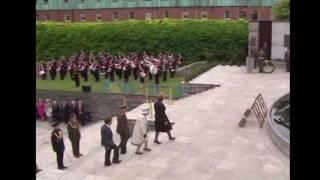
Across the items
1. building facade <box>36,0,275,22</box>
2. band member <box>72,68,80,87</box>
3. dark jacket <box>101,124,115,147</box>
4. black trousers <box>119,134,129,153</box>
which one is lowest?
black trousers <box>119,134,129,153</box>

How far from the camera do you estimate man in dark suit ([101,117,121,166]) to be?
12164 millimetres

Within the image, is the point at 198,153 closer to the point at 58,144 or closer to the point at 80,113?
the point at 58,144

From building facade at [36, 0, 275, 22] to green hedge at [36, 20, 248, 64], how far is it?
1421 centimetres

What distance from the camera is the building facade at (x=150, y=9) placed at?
1953 inches

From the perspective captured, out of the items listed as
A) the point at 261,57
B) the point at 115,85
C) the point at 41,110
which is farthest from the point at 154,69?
the point at 41,110

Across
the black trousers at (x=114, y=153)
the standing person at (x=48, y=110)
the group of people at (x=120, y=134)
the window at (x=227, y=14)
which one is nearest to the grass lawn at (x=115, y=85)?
the standing person at (x=48, y=110)

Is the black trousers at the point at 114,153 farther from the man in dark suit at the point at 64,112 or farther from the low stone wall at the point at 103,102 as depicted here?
the low stone wall at the point at 103,102

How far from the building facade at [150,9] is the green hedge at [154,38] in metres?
14.2

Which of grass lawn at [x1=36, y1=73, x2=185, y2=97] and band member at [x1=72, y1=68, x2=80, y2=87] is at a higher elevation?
band member at [x1=72, y1=68, x2=80, y2=87]

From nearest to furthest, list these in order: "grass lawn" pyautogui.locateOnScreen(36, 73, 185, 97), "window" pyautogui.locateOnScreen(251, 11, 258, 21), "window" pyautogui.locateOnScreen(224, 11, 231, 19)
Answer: "grass lawn" pyautogui.locateOnScreen(36, 73, 185, 97) → "window" pyautogui.locateOnScreen(251, 11, 258, 21) → "window" pyautogui.locateOnScreen(224, 11, 231, 19)

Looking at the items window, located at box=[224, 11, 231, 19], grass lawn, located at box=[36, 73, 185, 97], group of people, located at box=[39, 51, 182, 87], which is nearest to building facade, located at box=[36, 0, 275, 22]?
window, located at box=[224, 11, 231, 19]

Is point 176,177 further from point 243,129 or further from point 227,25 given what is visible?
point 227,25

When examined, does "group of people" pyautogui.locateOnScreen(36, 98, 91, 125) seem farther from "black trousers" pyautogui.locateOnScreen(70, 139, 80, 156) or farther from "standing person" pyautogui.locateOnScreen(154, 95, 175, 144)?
"standing person" pyautogui.locateOnScreen(154, 95, 175, 144)
